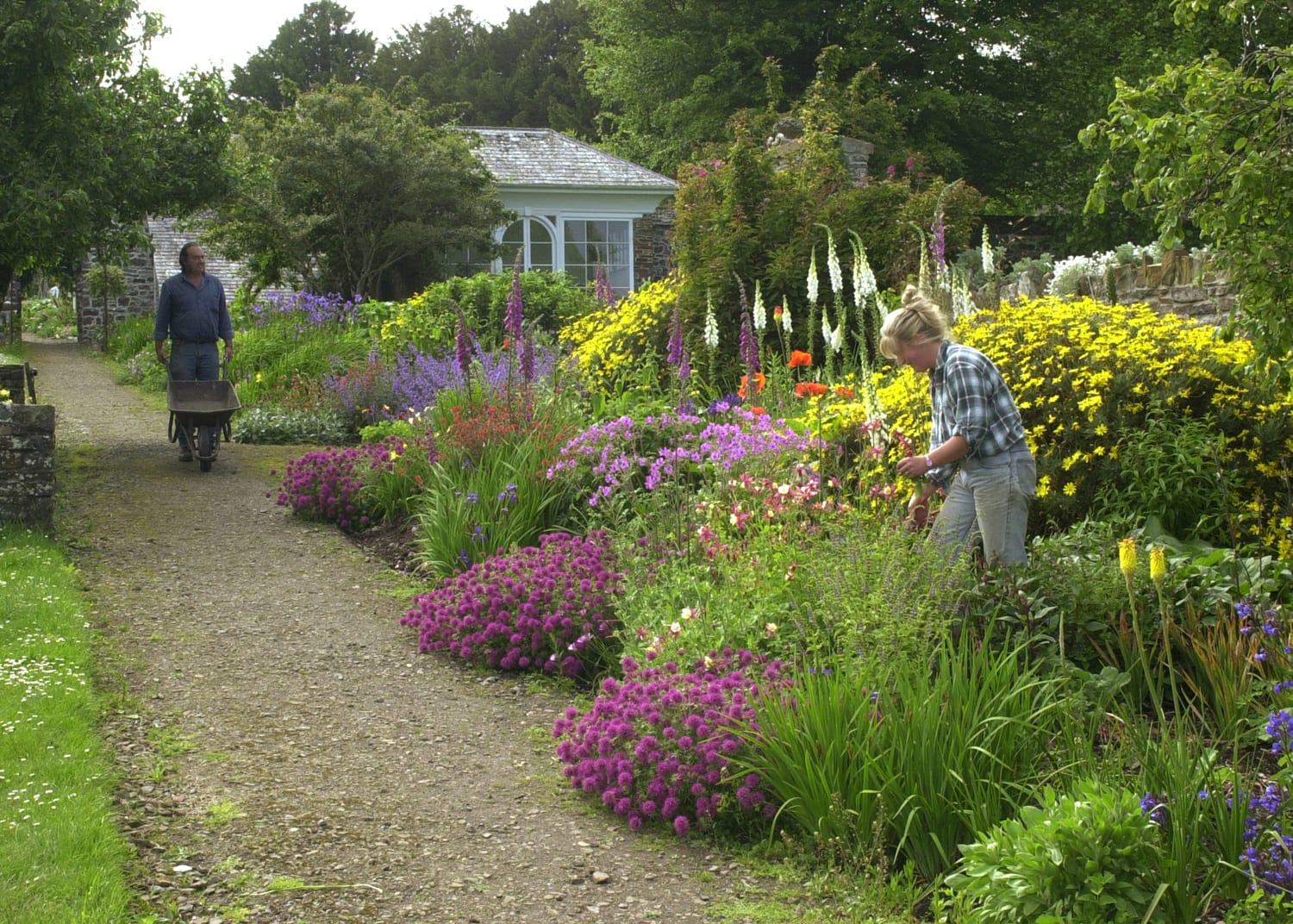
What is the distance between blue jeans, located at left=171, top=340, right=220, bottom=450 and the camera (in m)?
10.6

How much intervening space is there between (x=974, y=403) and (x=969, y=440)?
0.15 meters

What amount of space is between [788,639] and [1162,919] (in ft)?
6.30

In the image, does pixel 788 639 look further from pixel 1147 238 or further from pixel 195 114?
pixel 1147 238

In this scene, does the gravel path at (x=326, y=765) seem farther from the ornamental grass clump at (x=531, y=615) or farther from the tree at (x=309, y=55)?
the tree at (x=309, y=55)

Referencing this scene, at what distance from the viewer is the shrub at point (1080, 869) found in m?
2.93

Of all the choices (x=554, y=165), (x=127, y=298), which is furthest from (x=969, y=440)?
(x=127, y=298)

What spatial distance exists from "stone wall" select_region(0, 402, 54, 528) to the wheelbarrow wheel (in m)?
2.31

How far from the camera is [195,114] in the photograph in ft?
37.0

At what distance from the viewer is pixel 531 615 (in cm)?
584

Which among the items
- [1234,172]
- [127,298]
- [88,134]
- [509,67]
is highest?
[509,67]

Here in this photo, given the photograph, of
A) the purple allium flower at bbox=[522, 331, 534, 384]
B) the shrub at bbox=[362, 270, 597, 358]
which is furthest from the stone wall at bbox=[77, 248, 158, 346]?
the purple allium flower at bbox=[522, 331, 534, 384]

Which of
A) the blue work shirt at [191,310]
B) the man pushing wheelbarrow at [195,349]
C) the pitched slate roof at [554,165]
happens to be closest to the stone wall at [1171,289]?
the man pushing wheelbarrow at [195,349]

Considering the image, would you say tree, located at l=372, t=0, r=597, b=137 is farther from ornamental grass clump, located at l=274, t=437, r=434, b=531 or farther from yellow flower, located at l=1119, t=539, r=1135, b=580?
yellow flower, located at l=1119, t=539, r=1135, b=580

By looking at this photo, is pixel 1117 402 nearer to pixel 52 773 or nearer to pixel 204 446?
pixel 52 773
